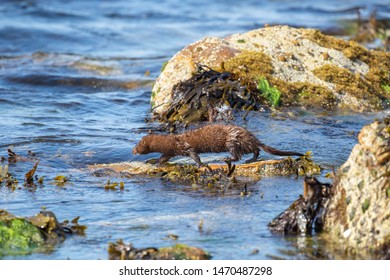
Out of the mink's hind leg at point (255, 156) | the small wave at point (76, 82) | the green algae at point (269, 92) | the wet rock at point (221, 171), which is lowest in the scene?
the wet rock at point (221, 171)

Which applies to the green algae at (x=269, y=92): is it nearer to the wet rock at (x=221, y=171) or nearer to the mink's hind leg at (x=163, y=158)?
the mink's hind leg at (x=163, y=158)

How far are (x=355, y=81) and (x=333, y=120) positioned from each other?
1124mm

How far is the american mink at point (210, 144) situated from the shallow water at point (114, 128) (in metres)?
0.50

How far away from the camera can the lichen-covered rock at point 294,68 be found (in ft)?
34.8

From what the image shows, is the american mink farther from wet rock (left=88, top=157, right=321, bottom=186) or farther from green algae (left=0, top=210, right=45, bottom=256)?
green algae (left=0, top=210, right=45, bottom=256)

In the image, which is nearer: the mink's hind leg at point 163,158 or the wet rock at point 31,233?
the wet rock at point 31,233

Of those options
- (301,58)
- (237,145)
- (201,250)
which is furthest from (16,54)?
(201,250)

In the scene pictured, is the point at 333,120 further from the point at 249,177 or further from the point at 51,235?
the point at 51,235

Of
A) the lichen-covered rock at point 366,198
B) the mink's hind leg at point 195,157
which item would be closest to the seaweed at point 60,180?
the mink's hind leg at point 195,157

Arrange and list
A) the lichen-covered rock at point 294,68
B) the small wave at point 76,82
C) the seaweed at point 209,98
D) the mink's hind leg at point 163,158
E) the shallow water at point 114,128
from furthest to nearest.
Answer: the small wave at point 76,82
the lichen-covered rock at point 294,68
the seaweed at point 209,98
the mink's hind leg at point 163,158
the shallow water at point 114,128

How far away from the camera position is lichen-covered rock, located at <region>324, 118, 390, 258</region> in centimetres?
518

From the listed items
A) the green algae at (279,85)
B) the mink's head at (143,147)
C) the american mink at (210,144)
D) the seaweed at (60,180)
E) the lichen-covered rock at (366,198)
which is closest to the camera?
the lichen-covered rock at (366,198)

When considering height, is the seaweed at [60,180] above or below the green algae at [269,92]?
below

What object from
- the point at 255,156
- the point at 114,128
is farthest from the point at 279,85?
the point at 255,156
